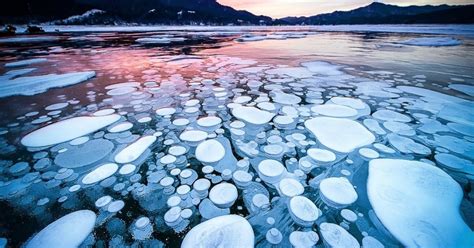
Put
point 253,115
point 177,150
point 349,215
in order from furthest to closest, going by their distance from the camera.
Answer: point 253,115
point 177,150
point 349,215

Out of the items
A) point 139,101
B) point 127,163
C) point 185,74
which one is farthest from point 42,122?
point 185,74

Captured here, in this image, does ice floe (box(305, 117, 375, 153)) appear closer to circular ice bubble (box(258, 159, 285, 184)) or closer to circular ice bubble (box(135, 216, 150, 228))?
circular ice bubble (box(258, 159, 285, 184))

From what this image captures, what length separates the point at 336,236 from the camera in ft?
3.29

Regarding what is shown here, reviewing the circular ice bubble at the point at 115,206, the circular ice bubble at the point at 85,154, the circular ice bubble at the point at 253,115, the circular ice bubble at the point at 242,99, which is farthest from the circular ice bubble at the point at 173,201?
the circular ice bubble at the point at 242,99

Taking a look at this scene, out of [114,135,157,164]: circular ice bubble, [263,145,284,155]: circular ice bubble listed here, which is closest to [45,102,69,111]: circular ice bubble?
[114,135,157,164]: circular ice bubble

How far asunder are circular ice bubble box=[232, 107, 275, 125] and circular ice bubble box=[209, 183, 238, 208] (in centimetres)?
92

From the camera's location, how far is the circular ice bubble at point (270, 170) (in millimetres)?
1386

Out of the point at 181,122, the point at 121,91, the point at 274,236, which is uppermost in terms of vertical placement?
the point at 121,91

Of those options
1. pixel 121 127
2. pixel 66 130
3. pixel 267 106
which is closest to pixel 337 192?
pixel 267 106

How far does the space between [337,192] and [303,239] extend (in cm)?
40

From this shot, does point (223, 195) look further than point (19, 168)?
No

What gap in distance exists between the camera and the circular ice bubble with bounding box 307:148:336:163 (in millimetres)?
1544

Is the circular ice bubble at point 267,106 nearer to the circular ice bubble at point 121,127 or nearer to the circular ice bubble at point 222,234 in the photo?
the circular ice bubble at point 121,127

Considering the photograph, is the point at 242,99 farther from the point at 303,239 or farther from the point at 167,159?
the point at 303,239
